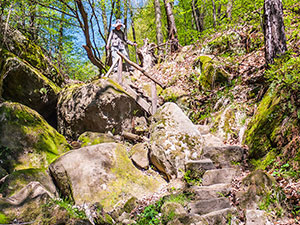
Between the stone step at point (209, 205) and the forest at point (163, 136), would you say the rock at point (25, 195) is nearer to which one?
the forest at point (163, 136)

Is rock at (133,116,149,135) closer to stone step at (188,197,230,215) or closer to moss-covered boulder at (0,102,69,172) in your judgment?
moss-covered boulder at (0,102,69,172)

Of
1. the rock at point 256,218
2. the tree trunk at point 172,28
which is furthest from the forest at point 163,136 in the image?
the tree trunk at point 172,28

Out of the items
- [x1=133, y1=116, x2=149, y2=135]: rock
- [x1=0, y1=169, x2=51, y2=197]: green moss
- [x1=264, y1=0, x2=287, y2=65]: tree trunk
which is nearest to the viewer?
[x1=0, y1=169, x2=51, y2=197]: green moss

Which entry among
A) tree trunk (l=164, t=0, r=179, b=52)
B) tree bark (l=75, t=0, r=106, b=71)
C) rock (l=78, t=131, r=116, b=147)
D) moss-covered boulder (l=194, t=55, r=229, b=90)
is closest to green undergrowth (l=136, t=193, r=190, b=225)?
rock (l=78, t=131, r=116, b=147)

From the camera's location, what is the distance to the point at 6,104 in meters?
6.36

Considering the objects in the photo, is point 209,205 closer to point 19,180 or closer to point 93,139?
point 19,180

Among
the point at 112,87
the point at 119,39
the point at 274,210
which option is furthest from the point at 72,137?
the point at 274,210

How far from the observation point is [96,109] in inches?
307

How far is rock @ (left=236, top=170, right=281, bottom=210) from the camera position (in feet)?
10.9

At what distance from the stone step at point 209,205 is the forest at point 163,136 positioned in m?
0.02

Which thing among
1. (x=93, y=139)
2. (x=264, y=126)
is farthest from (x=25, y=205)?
(x=264, y=126)

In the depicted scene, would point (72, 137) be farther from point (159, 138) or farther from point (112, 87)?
point (159, 138)

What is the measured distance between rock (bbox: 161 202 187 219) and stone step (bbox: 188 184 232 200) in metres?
0.47

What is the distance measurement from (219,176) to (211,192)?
0.63 metres
